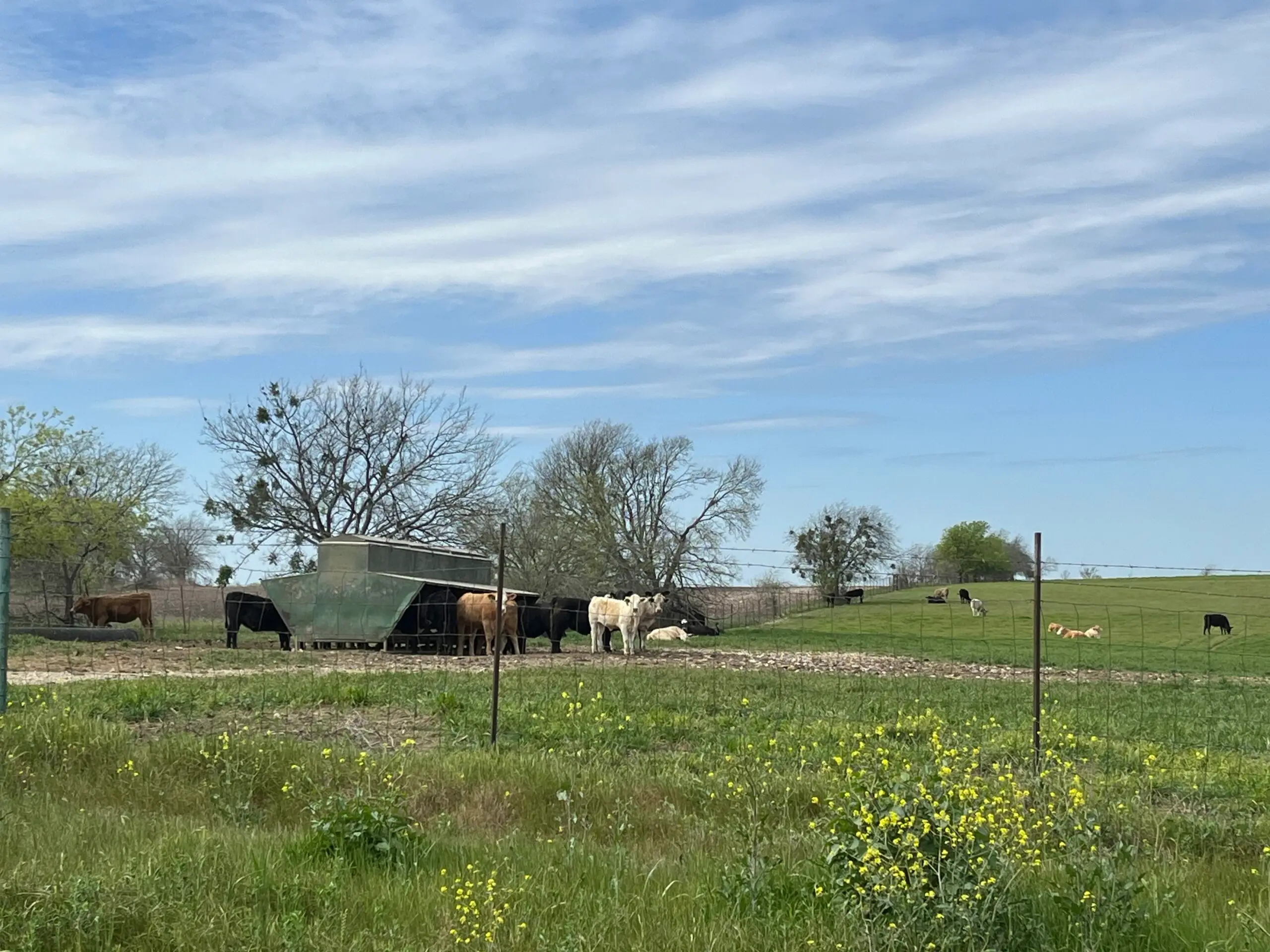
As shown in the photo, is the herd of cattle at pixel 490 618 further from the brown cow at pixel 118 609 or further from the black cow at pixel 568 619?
the brown cow at pixel 118 609

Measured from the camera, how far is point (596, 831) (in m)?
8.24

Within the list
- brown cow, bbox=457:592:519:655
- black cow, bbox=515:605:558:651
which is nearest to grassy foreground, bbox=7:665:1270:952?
brown cow, bbox=457:592:519:655

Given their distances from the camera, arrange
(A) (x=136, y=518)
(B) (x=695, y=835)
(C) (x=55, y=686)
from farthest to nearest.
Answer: (A) (x=136, y=518) < (C) (x=55, y=686) < (B) (x=695, y=835)

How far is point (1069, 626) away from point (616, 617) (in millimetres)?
35049

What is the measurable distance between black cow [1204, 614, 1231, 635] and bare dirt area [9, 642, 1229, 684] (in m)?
28.1

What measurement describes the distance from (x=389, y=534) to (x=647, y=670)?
97.2 ft

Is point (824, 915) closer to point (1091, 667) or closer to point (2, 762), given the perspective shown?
point (2, 762)

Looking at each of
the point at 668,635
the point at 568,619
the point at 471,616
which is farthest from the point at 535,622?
the point at 471,616

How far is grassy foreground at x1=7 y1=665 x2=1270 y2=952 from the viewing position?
5.58 metres

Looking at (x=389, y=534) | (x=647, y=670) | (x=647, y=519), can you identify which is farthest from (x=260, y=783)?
(x=647, y=519)

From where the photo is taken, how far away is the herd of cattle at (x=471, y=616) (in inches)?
1091

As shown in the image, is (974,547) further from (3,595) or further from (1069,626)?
(3,595)

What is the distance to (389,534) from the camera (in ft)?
159

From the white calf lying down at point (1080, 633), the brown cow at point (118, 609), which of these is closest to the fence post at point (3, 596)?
the brown cow at point (118, 609)
